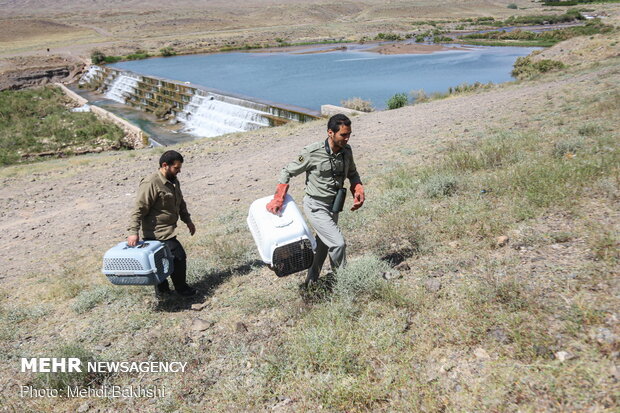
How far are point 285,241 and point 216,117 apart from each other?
20679 millimetres

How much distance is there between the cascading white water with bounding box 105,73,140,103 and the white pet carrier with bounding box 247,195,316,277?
32.7 metres

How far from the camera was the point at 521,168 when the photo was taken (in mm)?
5715

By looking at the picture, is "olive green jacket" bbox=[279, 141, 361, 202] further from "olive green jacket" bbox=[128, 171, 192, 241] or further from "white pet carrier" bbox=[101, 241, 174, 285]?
"white pet carrier" bbox=[101, 241, 174, 285]

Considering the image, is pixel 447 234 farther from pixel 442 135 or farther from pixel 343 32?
pixel 343 32

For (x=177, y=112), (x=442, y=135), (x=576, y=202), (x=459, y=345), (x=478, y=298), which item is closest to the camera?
(x=459, y=345)

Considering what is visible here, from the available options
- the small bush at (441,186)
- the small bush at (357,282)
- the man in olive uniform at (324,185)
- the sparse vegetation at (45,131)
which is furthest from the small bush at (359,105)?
the small bush at (357,282)

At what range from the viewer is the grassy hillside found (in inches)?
101

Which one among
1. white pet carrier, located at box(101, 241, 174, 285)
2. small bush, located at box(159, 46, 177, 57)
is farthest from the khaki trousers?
small bush, located at box(159, 46, 177, 57)

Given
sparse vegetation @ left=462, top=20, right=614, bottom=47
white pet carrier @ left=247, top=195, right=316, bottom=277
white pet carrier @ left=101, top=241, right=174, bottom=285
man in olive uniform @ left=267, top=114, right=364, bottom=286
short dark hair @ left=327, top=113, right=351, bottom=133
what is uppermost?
sparse vegetation @ left=462, top=20, right=614, bottom=47

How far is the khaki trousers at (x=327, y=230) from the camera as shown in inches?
141

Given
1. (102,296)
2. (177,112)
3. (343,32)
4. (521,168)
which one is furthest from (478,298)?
(343,32)

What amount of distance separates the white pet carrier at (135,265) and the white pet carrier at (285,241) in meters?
1.03

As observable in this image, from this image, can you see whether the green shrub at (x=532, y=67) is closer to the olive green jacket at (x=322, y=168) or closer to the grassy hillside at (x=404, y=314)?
the grassy hillside at (x=404, y=314)

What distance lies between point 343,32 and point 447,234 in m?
80.3
